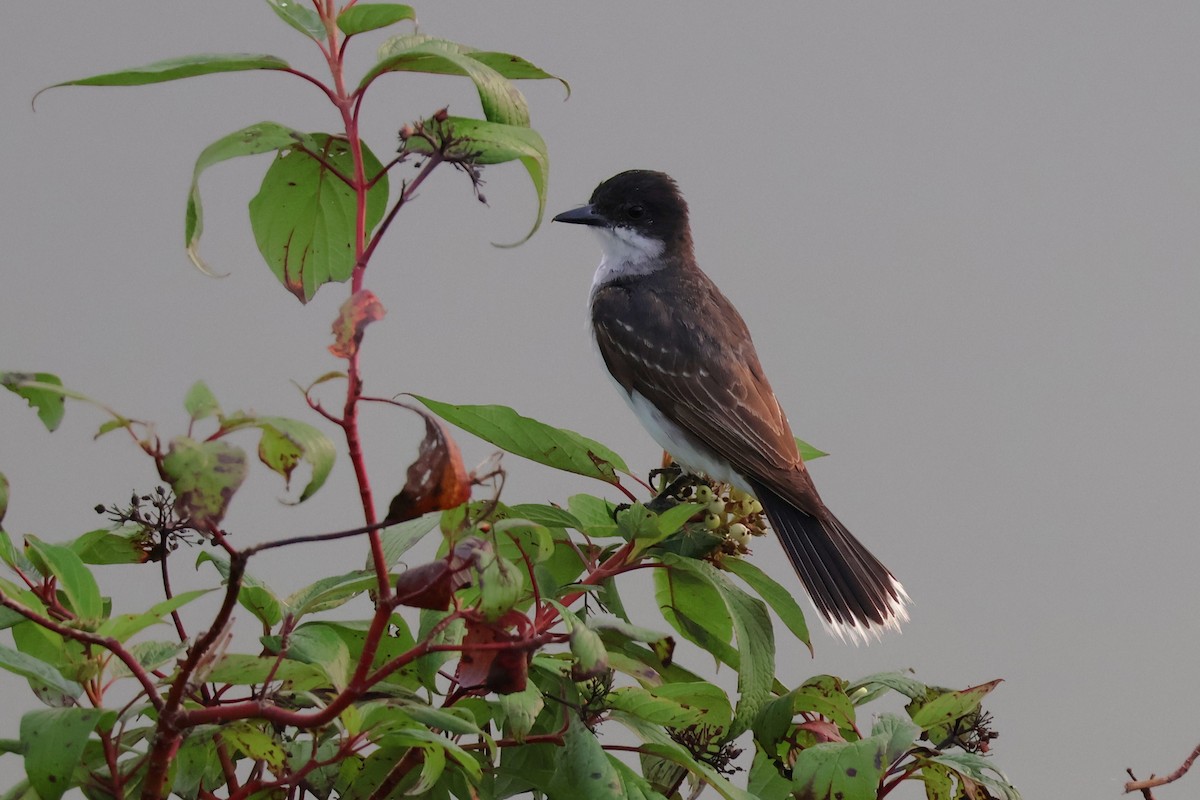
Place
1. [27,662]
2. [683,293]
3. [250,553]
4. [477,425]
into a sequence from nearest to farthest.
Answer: [250,553] → [27,662] → [477,425] → [683,293]

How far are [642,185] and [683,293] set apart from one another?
416 mm

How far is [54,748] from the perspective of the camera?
1.18m

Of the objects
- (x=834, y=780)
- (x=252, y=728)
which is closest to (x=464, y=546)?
(x=252, y=728)

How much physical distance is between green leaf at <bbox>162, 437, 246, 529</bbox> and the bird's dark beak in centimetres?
281

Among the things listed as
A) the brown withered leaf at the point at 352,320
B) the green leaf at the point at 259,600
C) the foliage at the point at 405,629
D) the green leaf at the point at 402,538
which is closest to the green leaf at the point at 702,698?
the foliage at the point at 405,629

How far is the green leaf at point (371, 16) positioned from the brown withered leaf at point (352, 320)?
1.62 feet

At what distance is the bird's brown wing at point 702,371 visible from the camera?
10.2ft

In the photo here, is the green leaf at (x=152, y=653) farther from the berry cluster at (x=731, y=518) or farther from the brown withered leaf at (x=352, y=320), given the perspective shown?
the berry cluster at (x=731, y=518)

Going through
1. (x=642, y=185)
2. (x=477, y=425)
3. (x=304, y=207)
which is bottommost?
(x=477, y=425)

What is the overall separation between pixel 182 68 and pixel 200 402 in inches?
17.0

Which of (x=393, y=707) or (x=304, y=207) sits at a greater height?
(x=304, y=207)

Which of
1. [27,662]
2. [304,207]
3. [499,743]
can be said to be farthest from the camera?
[304,207]

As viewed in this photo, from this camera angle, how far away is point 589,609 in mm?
1847

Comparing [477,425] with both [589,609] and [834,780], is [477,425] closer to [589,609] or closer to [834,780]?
[589,609]
